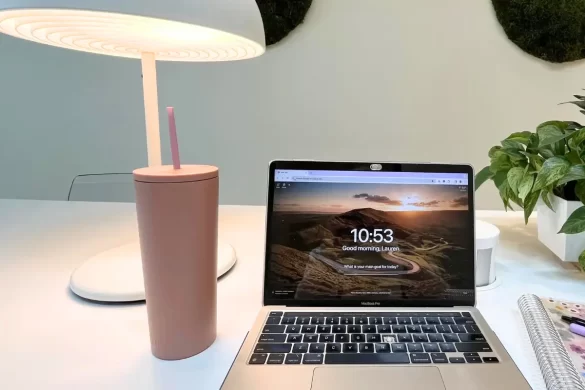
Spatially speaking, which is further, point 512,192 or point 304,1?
point 304,1

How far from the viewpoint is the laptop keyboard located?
0.42m

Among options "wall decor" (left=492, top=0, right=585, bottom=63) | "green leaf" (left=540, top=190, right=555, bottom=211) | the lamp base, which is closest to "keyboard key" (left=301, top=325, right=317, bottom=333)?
the lamp base

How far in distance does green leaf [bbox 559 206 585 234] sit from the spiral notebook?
0.11m

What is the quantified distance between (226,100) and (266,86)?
0.18m

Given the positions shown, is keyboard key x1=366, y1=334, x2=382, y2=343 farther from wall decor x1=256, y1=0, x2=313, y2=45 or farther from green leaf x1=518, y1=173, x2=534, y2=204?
wall decor x1=256, y1=0, x2=313, y2=45

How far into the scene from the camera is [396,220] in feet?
1.82

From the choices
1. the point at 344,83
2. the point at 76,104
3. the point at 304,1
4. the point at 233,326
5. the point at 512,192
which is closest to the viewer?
the point at 233,326

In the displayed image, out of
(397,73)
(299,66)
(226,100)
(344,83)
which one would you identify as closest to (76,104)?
(226,100)

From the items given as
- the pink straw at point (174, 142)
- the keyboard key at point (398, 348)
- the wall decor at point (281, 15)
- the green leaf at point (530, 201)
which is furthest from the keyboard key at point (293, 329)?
the wall decor at point (281, 15)

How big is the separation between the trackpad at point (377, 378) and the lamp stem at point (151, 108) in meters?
0.40

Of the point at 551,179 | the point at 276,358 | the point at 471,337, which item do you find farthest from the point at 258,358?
the point at 551,179

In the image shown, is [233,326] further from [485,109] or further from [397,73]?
[485,109]

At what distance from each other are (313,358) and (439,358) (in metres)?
0.12

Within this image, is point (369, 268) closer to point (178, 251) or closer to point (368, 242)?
point (368, 242)
